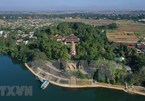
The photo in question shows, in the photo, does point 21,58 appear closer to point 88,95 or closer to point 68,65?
point 68,65

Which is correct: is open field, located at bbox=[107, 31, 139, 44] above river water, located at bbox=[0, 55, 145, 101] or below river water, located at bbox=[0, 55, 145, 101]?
below

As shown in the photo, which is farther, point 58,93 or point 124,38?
point 124,38

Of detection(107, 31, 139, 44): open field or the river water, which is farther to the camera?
detection(107, 31, 139, 44): open field

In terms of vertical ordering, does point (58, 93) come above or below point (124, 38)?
above

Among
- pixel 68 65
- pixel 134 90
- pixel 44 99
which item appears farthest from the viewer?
pixel 68 65

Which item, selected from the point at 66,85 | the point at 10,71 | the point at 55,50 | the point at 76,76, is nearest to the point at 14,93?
the point at 66,85

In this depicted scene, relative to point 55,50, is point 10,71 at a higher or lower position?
lower

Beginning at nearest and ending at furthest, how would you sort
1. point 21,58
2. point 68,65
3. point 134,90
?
point 134,90 < point 68,65 < point 21,58

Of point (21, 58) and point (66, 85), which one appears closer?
point (66, 85)

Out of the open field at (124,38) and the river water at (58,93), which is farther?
the open field at (124,38)

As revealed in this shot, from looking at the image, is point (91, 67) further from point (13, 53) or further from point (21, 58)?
point (13, 53)

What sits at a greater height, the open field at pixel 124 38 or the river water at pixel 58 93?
the river water at pixel 58 93
